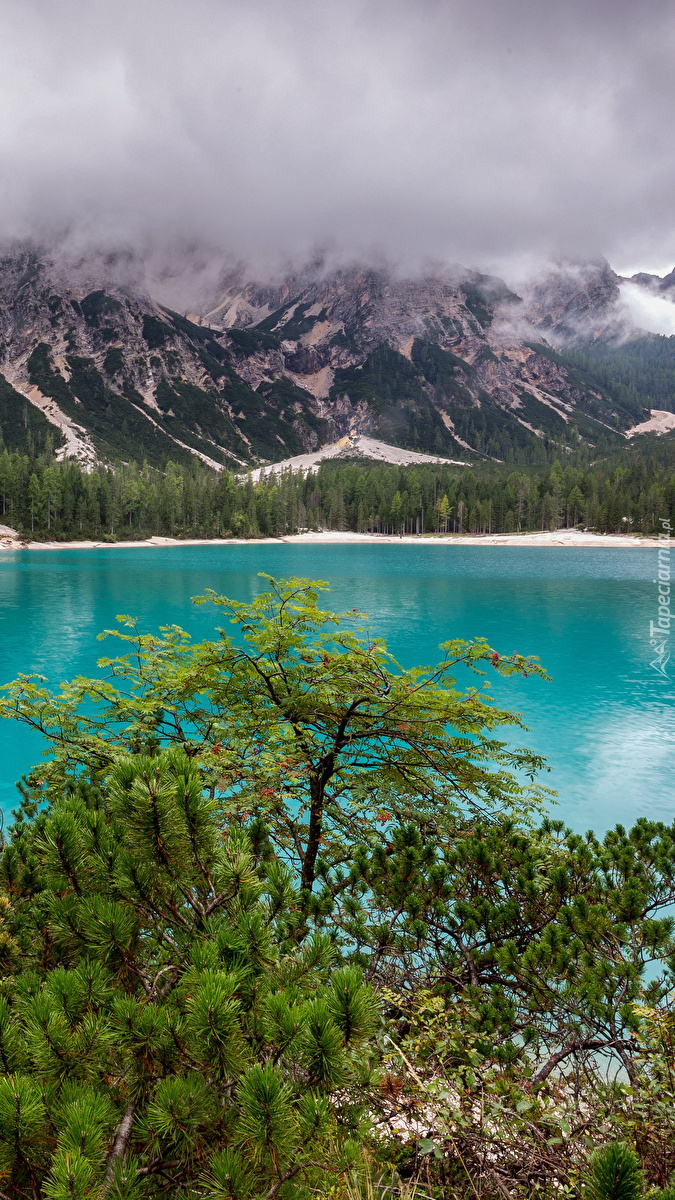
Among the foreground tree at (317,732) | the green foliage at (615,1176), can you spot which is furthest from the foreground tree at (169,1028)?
the foreground tree at (317,732)

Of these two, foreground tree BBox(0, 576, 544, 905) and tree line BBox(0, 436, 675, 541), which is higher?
tree line BBox(0, 436, 675, 541)

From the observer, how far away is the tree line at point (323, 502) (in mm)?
118938

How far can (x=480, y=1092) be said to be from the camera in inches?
135

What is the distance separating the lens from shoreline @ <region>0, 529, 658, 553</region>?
370 ft

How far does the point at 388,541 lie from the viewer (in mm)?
146625

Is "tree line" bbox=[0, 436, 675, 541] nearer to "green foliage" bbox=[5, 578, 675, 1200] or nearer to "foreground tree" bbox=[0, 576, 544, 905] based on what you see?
"foreground tree" bbox=[0, 576, 544, 905]

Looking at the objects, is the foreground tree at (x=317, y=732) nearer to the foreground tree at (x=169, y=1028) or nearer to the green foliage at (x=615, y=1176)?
the foreground tree at (x=169, y=1028)

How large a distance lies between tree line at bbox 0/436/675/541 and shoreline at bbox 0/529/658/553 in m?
3.43

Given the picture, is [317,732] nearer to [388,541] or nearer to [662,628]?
[662,628]

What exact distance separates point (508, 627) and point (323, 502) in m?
136

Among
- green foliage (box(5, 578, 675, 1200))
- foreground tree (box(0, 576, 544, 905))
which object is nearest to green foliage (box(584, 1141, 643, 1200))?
green foliage (box(5, 578, 675, 1200))

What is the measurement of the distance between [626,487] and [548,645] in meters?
115

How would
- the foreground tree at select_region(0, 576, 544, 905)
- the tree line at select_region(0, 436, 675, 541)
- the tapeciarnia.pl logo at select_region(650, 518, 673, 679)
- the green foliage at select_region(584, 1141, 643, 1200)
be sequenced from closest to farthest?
the green foliage at select_region(584, 1141, 643, 1200) → the foreground tree at select_region(0, 576, 544, 905) → the tapeciarnia.pl logo at select_region(650, 518, 673, 679) → the tree line at select_region(0, 436, 675, 541)

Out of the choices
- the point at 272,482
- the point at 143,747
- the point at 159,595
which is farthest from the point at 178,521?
the point at 143,747
